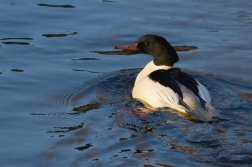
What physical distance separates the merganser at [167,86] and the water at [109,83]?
203 millimetres

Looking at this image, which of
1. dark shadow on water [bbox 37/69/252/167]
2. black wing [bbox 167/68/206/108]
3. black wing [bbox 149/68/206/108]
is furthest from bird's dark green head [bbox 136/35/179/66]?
dark shadow on water [bbox 37/69/252/167]

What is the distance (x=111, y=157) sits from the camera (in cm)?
666

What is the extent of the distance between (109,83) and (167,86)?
3.02 ft

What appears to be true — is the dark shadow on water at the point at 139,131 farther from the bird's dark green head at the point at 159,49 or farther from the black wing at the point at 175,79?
the bird's dark green head at the point at 159,49

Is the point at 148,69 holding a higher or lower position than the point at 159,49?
lower

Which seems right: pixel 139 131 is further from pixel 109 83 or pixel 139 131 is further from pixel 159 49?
pixel 159 49

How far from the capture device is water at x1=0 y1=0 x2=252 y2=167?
269 inches

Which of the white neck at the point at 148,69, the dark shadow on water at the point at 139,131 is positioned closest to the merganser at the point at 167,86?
the white neck at the point at 148,69

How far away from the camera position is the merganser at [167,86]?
843 centimetres

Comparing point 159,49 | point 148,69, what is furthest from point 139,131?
point 159,49

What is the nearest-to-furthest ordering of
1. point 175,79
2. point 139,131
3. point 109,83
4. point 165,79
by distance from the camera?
point 139,131
point 175,79
point 165,79
point 109,83

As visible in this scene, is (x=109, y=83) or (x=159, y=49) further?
(x=159, y=49)

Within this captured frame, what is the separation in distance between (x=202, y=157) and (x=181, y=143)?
50 cm

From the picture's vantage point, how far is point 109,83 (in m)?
9.28
